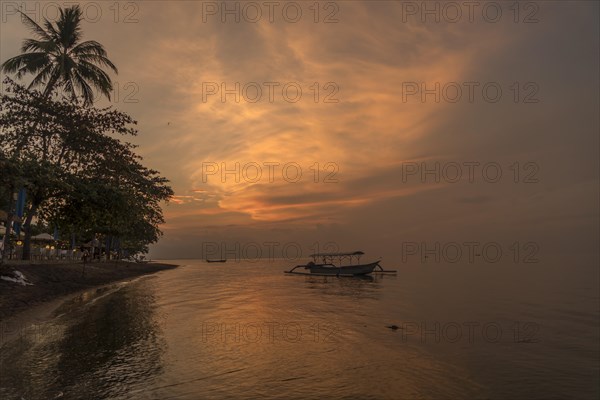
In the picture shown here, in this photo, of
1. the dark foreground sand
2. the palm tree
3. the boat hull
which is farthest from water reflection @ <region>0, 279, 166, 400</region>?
the boat hull

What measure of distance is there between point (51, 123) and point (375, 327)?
96.3 feet

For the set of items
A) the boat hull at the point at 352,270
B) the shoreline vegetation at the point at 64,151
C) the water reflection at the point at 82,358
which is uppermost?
the shoreline vegetation at the point at 64,151

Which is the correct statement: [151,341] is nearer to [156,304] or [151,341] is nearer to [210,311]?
[210,311]

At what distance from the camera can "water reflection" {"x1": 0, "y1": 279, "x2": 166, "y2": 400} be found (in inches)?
407

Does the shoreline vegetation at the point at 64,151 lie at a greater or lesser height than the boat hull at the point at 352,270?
greater

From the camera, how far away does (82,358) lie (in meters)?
13.2

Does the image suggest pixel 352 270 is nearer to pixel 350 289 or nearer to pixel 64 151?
pixel 350 289

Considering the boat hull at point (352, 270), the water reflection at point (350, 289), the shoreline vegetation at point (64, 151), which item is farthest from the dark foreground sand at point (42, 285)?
the boat hull at point (352, 270)

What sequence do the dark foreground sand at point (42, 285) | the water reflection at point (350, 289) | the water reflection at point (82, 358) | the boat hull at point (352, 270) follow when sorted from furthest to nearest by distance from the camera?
the boat hull at point (352, 270)
the water reflection at point (350, 289)
the dark foreground sand at point (42, 285)
the water reflection at point (82, 358)

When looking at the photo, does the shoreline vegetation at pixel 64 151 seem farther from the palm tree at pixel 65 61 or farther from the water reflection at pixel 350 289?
the water reflection at pixel 350 289

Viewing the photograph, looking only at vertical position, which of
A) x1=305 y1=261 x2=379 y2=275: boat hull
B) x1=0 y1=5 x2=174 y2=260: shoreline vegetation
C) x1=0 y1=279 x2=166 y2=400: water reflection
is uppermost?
x1=0 y1=5 x2=174 y2=260: shoreline vegetation

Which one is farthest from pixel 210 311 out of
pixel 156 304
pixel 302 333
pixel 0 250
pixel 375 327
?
pixel 0 250

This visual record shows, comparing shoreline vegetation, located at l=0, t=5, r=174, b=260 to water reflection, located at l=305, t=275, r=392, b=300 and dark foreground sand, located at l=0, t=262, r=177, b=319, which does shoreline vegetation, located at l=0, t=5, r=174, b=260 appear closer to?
dark foreground sand, located at l=0, t=262, r=177, b=319

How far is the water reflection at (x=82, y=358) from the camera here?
10344mm
